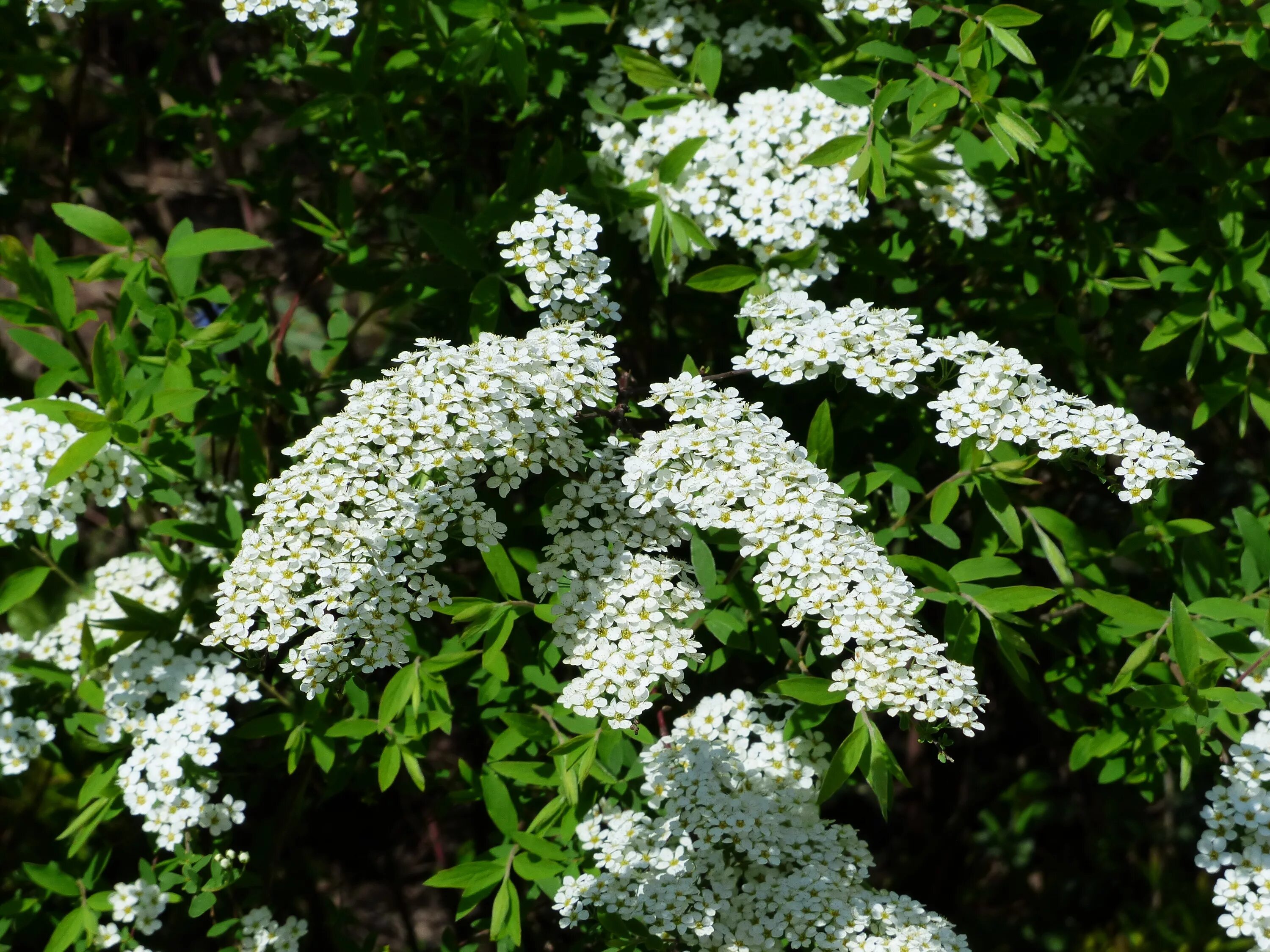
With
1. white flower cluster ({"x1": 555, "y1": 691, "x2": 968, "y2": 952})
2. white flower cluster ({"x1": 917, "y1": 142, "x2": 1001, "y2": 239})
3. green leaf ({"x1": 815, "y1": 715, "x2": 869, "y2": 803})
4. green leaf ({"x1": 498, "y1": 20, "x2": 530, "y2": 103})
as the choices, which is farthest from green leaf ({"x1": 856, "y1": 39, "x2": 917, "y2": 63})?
white flower cluster ({"x1": 555, "y1": 691, "x2": 968, "y2": 952})

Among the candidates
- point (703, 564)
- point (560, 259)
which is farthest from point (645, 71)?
point (703, 564)

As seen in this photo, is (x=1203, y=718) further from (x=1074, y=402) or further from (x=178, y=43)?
(x=178, y=43)

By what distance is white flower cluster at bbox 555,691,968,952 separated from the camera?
2.58 meters

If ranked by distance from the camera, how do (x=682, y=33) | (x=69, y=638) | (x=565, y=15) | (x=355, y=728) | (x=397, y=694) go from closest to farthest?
(x=397, y=694) < (x=355, y=728) < (x=565, y=15) < (x=69, y=638) < (x=682, y=33)

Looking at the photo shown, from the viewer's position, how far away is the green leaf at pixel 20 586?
9.92 feet

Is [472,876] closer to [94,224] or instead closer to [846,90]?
[94,224]

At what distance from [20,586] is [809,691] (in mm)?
2131

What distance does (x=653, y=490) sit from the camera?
2.45m

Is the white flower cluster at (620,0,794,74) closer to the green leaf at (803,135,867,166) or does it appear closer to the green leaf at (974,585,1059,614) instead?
the green leaf at (803,135,867,166)

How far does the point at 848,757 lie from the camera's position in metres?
2.41

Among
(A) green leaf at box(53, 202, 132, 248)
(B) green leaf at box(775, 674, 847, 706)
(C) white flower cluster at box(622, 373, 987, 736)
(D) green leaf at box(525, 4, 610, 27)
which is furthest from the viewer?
(D) green leaf at box(525, 4, 610, 27)

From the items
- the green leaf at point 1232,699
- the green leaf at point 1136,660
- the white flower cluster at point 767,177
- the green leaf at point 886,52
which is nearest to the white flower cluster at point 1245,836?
the green leaf at point 1232,699

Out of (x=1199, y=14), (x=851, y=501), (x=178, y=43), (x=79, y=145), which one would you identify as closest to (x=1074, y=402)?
(x=851, y=501)

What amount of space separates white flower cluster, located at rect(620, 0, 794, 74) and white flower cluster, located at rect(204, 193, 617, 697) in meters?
1.26
